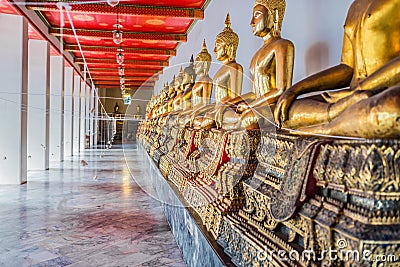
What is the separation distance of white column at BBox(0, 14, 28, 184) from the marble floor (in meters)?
0.49

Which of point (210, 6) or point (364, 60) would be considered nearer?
point (364, 60)

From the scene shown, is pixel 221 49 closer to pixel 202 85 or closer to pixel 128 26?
pixel 202 85

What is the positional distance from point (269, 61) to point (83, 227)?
Result: 222cm

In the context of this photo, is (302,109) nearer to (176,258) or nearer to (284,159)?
(284,159)

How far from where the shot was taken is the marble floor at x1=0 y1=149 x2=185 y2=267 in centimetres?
249

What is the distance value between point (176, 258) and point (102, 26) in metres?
6.95

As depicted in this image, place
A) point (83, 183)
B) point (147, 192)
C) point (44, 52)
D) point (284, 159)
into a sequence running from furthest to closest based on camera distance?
point (44, 52)
point (83, 183)
point (147, 192)
point (284, 159)

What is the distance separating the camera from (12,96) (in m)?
5.93

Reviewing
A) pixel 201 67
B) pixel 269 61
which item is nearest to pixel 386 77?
pixel 269 61

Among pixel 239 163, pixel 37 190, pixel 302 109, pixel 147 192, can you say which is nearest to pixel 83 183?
pixel 37 190

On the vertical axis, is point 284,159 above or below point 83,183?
above

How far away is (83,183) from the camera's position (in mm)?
5863

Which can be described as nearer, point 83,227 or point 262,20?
A: point 262,20

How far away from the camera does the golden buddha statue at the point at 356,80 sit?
3.17 feet
